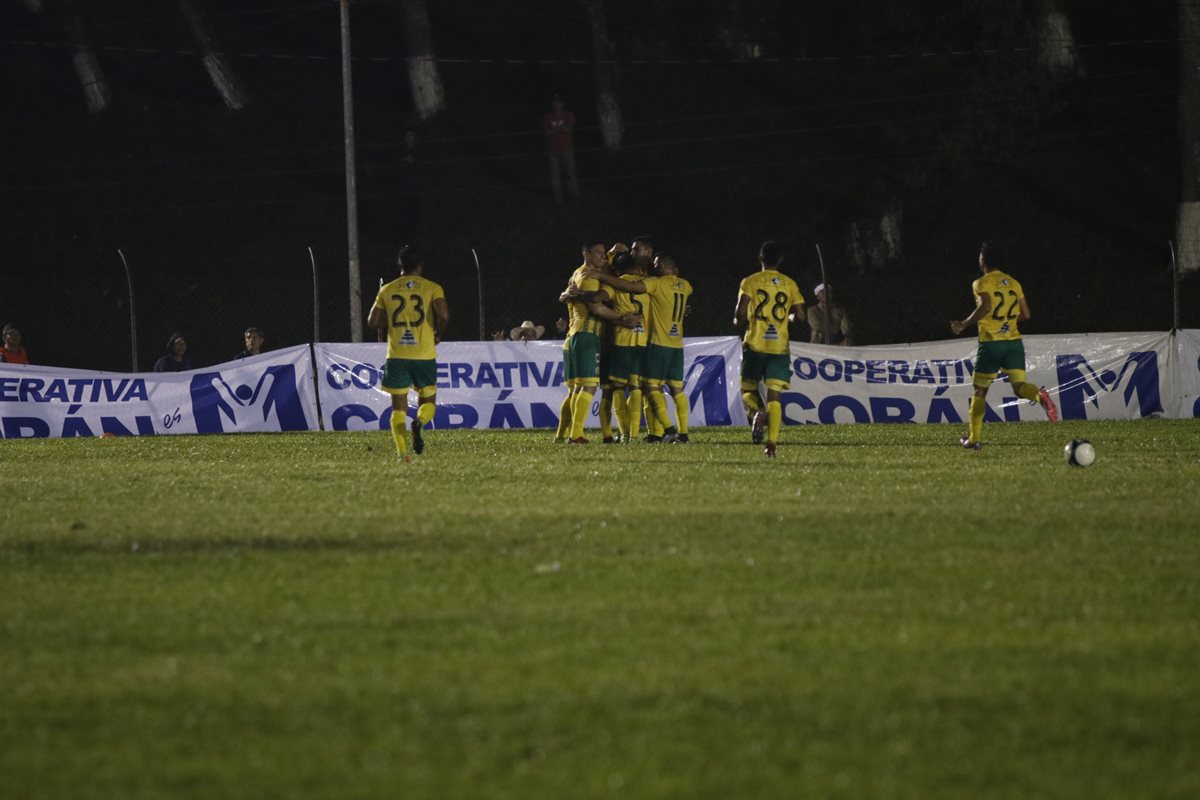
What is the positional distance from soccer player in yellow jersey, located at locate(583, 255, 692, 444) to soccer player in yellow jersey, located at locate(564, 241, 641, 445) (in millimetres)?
490

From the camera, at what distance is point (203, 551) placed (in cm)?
955

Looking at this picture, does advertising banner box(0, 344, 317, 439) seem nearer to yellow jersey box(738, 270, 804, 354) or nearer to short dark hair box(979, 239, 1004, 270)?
yellow jersey box(738, 270, 804, 354)

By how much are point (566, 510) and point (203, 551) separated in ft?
9.12

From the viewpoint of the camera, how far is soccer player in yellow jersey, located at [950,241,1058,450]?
17.8m

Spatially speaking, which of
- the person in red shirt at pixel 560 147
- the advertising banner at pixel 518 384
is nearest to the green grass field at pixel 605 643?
the advertising banner at pixel 518 384

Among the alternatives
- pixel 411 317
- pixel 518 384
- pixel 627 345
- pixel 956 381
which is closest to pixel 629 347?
pixel 627 345

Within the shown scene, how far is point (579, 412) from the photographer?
1906 cm

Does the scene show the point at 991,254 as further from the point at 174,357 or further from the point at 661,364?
the point at 174,357

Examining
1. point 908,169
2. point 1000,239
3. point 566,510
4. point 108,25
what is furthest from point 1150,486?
point 108,25

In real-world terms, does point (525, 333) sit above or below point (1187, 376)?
above

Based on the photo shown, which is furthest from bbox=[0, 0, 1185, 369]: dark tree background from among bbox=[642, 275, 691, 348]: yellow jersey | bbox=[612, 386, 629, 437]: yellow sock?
bbox=[642, 275, 691, 348]: yellow jersey

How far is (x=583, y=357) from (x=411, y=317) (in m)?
2.56

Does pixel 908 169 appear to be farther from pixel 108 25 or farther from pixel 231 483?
pixel 231 483

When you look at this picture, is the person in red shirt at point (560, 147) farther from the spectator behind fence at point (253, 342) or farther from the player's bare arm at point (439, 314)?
the player's bare arm at point (439, 314)
